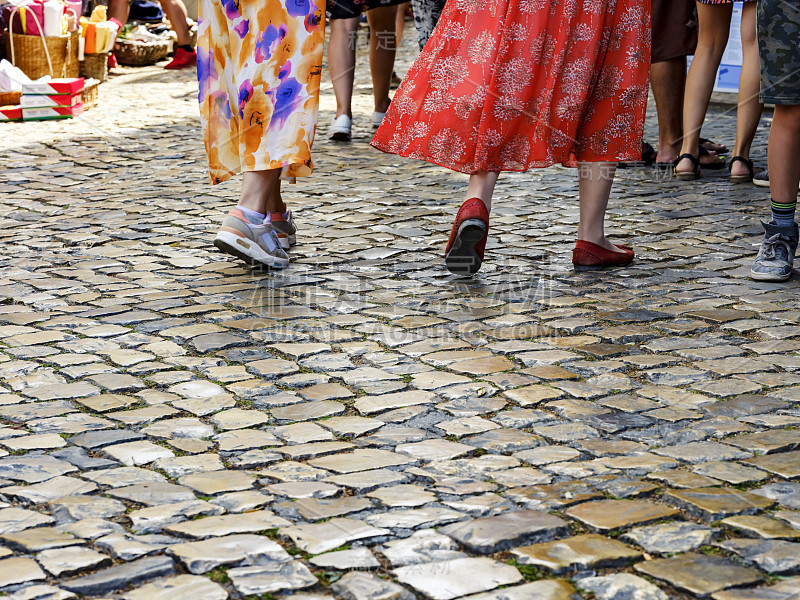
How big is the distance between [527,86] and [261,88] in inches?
39.3

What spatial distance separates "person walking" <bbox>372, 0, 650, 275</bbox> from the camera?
383cm

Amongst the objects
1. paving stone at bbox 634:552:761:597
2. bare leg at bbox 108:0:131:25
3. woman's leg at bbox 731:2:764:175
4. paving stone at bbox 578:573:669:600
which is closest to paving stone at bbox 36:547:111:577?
paving stone at bbox 578:573:669:600

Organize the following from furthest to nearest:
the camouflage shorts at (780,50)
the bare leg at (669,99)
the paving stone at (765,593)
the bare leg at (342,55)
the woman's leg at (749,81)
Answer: the bare leg at (342,55) → the bare leg at (669,99) → the woman's leg at (749,81) → the camouflage shorts at (780,50) → the paving stone at (765,593)

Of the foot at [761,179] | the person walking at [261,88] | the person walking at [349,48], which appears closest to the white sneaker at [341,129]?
the person walking at [349,48]

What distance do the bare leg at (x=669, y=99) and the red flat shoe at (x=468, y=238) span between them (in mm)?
2665

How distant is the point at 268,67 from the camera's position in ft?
12.9

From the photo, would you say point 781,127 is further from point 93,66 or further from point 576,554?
point 93,66

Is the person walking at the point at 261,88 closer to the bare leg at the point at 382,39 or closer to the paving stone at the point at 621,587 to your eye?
the paving stone at the point at 621,587

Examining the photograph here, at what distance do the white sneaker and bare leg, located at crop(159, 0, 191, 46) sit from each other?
4669mm

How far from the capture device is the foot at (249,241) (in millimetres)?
3863

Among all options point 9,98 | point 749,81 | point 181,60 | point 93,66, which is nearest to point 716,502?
point 749,81

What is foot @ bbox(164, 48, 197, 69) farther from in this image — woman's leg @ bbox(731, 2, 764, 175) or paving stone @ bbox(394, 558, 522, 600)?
paving stone @ bbox(394, 558, 522, 600)

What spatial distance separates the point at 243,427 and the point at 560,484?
80 cm

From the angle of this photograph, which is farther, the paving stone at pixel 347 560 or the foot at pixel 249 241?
the foot at pixel 249 241
